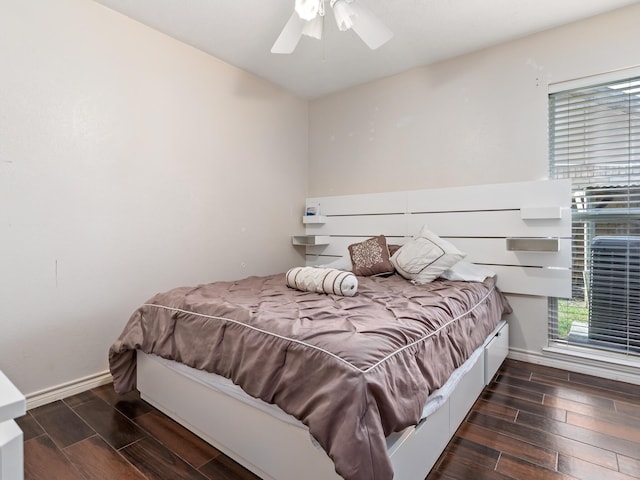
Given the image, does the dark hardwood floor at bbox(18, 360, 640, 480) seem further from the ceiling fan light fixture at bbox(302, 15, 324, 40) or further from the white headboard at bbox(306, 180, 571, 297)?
the ceiling fan light fixture at bbox(302, 15, 324, 40)

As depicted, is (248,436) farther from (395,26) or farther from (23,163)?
(395,26)

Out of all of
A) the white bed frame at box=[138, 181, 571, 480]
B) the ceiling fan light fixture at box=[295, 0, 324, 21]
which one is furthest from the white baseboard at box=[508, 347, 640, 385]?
the ceiling fan light fixture at box=[295, 0, 324, 21]

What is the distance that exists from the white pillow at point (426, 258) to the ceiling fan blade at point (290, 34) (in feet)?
5.51

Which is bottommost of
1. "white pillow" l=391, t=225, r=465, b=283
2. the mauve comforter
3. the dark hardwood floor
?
the dark hardwood floor

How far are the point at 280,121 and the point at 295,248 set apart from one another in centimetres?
139

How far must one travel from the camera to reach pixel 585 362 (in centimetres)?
252

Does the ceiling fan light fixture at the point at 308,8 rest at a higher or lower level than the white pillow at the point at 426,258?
higher

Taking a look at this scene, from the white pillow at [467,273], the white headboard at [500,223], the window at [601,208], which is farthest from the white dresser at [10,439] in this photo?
the window at [601,208]

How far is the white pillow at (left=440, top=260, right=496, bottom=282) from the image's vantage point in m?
2.61

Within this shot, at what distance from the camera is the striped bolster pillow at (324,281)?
82.6 inches

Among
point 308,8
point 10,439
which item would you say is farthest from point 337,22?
point 10,439

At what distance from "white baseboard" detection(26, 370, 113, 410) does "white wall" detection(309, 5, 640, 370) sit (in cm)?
268

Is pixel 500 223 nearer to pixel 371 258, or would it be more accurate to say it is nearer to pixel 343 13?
pixel 371 258

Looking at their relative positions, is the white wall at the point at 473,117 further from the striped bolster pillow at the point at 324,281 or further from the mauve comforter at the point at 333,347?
the striped bolster pillow at the point at 324,281
